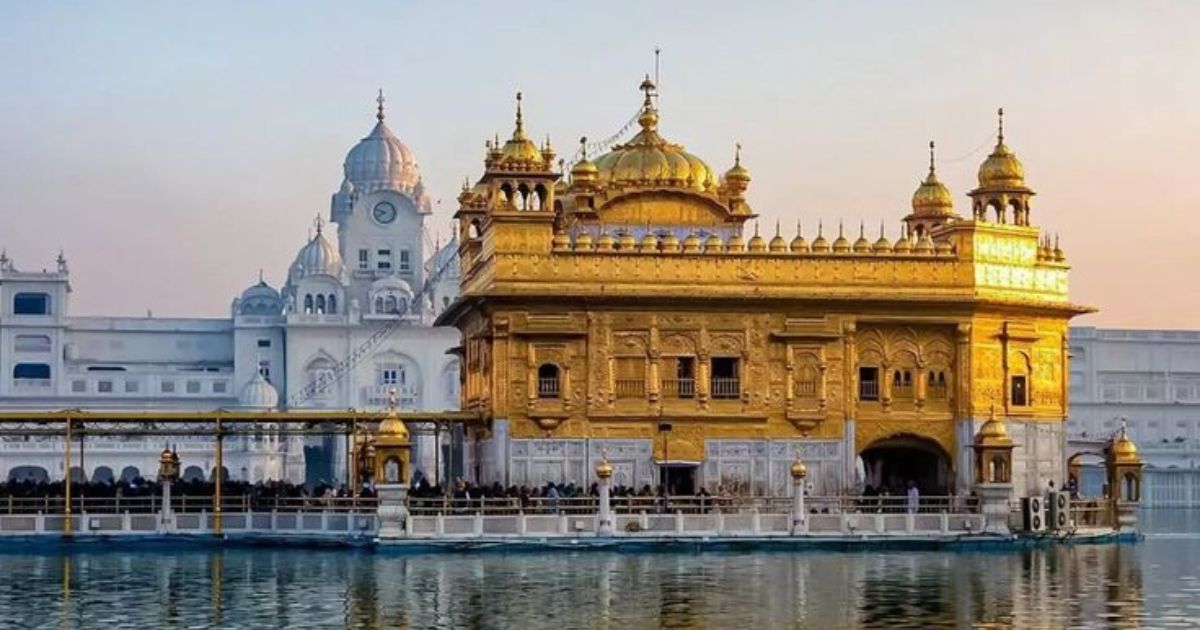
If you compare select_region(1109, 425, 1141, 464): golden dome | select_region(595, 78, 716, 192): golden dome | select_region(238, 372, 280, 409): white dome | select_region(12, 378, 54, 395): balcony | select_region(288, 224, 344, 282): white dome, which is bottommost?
select_region(1109, 425, 1141, 464): golden dome

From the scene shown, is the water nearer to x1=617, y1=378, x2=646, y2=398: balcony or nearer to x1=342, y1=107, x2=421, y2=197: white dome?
x1=617, y1=378, x2=646, y2=398: balcony

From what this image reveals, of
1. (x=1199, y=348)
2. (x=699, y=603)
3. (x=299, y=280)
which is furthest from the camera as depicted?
(x=1199, y=348)

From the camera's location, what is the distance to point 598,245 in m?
45.2

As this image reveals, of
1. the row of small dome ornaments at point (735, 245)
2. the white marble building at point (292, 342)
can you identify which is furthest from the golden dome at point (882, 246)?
the white marble building at point (292, 342)

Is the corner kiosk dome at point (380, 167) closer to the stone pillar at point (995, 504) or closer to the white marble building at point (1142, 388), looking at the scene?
the white marble building at point (1142, 388)

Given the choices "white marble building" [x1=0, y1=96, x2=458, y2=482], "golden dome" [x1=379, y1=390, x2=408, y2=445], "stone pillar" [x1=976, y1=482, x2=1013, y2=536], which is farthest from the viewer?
"white marble building" [x1=0, y1=96, x2=458, y2=482]

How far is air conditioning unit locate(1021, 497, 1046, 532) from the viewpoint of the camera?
142 feet

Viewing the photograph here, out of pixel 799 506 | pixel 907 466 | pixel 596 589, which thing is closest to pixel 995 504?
pixel 799 506

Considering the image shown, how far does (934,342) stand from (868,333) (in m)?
1.45

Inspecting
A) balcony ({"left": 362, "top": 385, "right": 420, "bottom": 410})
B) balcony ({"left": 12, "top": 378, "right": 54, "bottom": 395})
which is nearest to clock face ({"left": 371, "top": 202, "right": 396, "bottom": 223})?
balcony ({"left": 362, "top": 385, "right": 420, "bottom": 410})

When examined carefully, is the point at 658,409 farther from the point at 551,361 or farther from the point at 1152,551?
the point at 1152,551

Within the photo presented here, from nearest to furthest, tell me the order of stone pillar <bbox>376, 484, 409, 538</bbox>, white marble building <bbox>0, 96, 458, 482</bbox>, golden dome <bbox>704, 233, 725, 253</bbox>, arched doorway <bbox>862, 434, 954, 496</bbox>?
stone pillar <bbox>376, 484, 409, 538</bbox>
golden dome <bbox>704, 233, 725, 253</bbox>
arched doorway <bbox>862, 434, 954, 496</bbox>
white marble building <bbox>0, 96, 458, 482</bbox>

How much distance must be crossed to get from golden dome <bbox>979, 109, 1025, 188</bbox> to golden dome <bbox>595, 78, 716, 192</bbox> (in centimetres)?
612

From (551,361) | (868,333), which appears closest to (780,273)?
(868,333)
